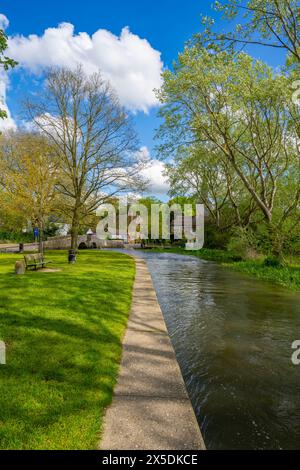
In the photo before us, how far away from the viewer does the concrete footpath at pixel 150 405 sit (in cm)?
299

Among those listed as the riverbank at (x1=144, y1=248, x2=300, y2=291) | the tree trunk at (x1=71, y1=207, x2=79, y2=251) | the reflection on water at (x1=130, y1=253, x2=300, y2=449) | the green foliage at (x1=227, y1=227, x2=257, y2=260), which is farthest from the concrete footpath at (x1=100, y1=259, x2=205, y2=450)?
the green foliage at (x1=227, y1=227, x2=257, y2=260)

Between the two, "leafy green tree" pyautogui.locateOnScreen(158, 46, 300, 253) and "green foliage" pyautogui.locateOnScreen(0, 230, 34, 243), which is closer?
"leafy green tree" pyautogui.locateOnScreen(158, 46, 300, 253)

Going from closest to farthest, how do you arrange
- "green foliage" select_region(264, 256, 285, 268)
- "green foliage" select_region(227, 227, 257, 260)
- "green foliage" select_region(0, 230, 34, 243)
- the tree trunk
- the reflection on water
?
the reflection on water, "green foliage" select_region(264, 256, 285, 268), "green foliage" select_region(227, 227, 257, 260), the tree trunk, "green foliage" select_region(0, 230, 34, 243)

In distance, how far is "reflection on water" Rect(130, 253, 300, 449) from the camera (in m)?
3.54

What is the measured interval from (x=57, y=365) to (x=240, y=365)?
3.13 meters

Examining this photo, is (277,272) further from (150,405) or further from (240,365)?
(150,405)

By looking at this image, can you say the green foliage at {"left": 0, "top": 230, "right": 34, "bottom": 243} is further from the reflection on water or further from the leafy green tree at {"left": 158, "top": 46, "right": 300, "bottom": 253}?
the reflection on water

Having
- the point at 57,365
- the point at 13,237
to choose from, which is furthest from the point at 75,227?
the point at 13,237

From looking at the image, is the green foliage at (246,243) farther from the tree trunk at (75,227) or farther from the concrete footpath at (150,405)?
the concrete footpath at (150,405)

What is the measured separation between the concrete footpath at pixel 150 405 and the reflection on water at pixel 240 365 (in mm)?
325

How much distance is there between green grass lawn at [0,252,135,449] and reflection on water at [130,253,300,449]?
133 cm

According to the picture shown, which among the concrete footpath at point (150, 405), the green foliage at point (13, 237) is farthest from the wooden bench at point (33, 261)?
the green foliage at point (13, 237)

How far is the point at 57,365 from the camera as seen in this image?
14.9 ft

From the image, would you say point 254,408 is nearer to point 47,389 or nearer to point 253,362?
point 253,362
